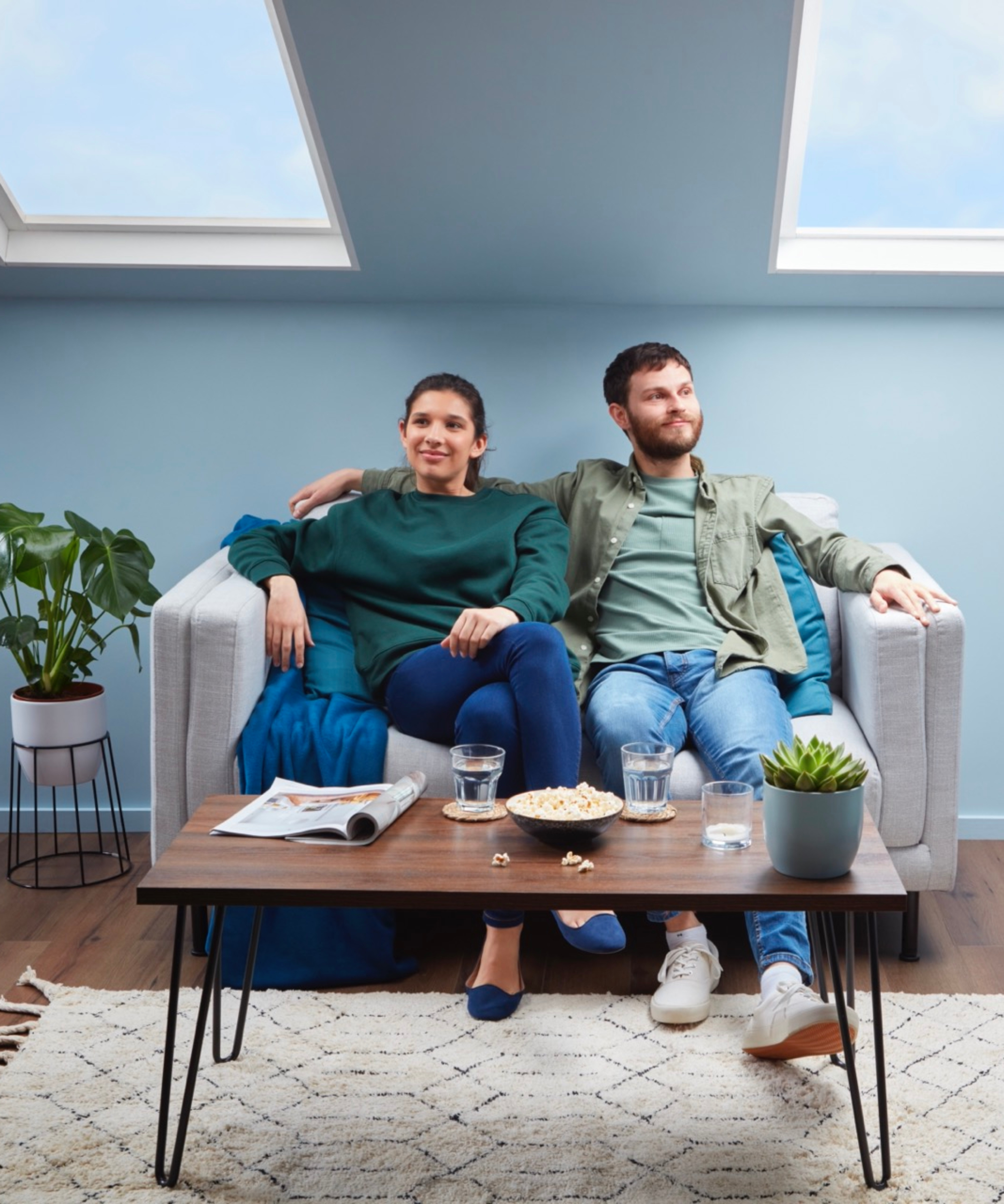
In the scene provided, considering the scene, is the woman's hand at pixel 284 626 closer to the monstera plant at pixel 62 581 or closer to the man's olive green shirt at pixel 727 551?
the monstera plant at pixel 62 581

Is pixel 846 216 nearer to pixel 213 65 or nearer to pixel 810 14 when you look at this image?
pixel 810 14

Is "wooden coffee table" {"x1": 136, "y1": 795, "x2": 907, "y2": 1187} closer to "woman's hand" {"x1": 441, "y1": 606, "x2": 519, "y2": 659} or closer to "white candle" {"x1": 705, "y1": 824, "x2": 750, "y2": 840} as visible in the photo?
"white candle" {"x1": 705, "y1": 824, "x2": 750, "y2": 840}

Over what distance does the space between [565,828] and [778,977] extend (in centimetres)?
48

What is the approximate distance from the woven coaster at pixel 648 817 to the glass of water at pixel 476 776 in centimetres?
19

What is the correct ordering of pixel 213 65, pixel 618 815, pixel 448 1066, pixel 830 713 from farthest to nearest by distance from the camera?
1. pixel 213 65
2. pixel 830 713
3. pixel 448 1066
4. pixel 618 815

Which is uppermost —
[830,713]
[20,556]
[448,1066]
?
[20,556]

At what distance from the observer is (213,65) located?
2605 millimetres

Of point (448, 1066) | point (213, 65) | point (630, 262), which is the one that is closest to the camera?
point (448, 1066)

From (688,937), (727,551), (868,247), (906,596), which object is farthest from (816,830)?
(868,247)

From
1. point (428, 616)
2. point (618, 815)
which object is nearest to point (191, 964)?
point (428, 616)

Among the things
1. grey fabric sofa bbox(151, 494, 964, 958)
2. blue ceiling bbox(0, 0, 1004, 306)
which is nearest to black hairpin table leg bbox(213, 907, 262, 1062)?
grey fabric sofa bbox(151, 494, 964, 958)

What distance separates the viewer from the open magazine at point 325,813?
60.8 inches

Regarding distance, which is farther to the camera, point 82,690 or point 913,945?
point 82,690

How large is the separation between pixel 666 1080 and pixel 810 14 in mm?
2058
